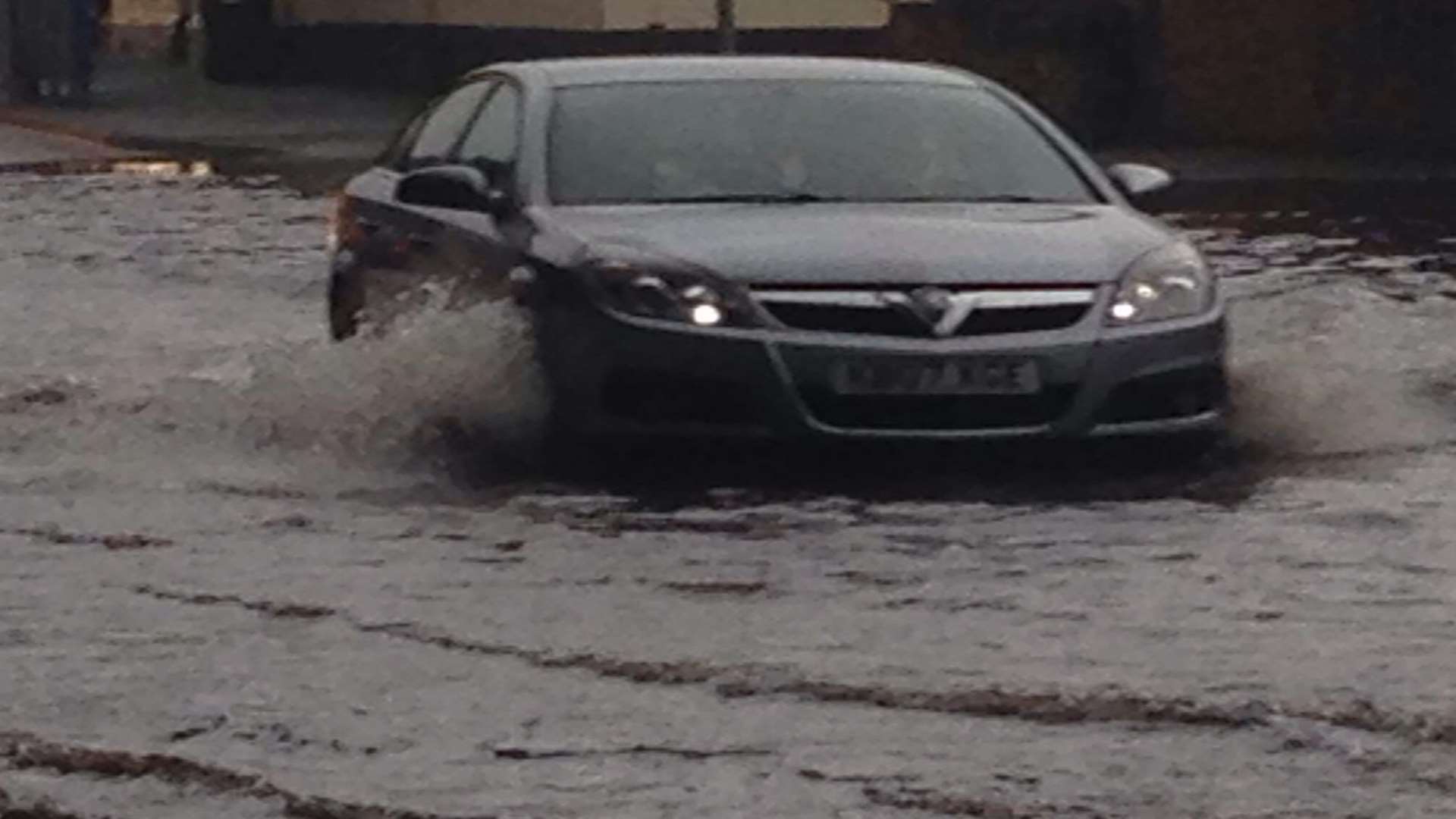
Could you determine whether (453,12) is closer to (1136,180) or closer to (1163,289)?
(1136,180)

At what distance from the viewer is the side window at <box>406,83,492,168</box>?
Answer: 1272 centimetres

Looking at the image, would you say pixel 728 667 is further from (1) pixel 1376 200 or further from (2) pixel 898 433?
(1) pixel 1376 200

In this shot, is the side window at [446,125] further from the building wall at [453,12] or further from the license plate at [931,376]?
the building wall at [453,12]

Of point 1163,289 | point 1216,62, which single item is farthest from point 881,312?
point 1216,62

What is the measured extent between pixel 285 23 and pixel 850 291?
126 feet

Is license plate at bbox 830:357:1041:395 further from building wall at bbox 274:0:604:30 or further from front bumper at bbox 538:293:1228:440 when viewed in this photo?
building wall at bbox 274:0:604:30

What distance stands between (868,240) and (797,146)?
1.17 metres

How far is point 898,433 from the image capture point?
33.6 ft

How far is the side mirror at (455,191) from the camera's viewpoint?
447 inches

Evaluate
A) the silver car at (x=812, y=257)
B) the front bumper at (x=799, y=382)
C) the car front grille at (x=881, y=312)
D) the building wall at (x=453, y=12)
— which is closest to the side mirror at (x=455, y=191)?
the silver car at (x=812, y=257)

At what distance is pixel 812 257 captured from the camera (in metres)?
10.4

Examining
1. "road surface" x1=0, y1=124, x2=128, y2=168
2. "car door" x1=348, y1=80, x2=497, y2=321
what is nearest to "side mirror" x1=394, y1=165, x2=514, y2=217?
"car door" x1=348, y1=80, x2=497, y2=321

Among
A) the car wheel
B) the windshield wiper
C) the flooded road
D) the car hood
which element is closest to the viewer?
the flooded road

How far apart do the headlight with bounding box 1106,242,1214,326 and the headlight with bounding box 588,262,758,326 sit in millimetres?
1005
